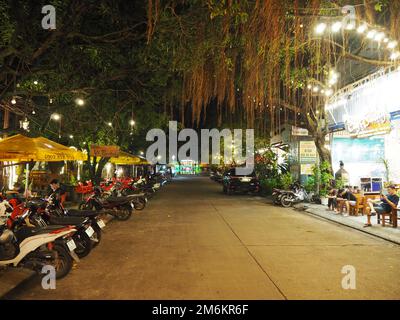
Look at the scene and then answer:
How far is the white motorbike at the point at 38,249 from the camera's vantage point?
5.41 m

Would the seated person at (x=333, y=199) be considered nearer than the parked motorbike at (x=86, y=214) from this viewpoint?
No

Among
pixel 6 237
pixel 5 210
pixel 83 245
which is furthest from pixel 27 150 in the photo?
pixel 6 237

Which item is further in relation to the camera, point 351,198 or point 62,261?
point 351,198

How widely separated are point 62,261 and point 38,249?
44 cm

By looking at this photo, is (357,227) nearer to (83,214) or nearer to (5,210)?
(83,214)

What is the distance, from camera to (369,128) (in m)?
12.0

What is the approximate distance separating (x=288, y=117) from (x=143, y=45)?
13201mm

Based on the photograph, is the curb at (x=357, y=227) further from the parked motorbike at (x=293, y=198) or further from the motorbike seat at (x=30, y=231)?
the motorbike seat at (x=30, y=231)

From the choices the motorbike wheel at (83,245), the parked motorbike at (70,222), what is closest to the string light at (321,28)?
the parked motorbike at (70,222)

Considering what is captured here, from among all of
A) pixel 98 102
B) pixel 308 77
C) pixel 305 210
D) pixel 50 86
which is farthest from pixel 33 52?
pixel 305 210

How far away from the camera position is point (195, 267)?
612 centimetres

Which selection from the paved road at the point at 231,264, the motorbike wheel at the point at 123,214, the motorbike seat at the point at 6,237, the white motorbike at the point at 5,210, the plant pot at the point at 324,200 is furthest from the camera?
the plant pot at the point at 324,200

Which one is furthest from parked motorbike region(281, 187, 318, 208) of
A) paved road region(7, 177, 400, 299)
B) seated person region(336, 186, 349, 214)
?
paved road region(7, 177, 400, 299)

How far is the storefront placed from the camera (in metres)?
11.1
